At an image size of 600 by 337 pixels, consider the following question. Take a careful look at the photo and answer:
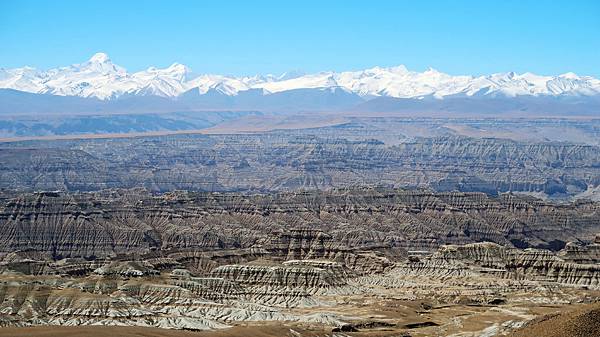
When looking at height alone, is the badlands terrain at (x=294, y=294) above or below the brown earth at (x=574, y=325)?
below

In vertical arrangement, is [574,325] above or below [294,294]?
above

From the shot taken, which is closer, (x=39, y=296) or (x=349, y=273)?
(x=39, y=296)

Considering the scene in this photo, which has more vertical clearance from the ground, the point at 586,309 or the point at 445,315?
the point at 586,309

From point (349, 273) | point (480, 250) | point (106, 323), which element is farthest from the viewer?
point (480, 250)

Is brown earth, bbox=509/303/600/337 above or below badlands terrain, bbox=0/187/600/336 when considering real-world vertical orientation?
above

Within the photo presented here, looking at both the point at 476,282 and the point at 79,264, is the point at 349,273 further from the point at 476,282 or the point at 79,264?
the point at 79,264

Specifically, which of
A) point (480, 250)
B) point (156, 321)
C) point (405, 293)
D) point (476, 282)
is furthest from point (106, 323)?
point (480, 250)

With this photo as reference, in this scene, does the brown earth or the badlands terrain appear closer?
the brown earth

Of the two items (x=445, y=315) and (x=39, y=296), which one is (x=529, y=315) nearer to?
(x=445, y=315)

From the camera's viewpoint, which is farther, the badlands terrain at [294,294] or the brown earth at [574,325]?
the badlands terrain at [294,294]

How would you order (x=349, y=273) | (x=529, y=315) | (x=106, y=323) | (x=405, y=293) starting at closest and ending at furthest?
(x=106, y=323)
(x=529, y=315)
(x=405, y=293)
(x=349, y=273)

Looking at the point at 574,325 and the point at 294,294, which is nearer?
the point at 574,325
